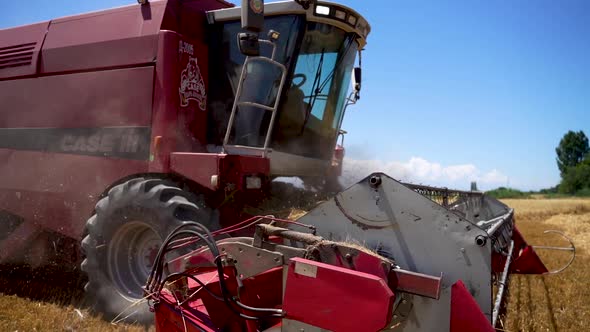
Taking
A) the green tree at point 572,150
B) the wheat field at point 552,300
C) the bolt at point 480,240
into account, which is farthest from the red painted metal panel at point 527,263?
the green tree at point 572,150

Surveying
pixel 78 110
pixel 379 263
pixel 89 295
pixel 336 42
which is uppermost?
pixel 336 42

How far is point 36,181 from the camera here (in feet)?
14.9

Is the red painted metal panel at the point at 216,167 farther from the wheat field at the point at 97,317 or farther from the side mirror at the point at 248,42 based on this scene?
the wheat field at the point at 97,317

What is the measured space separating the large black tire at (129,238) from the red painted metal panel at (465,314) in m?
1.85

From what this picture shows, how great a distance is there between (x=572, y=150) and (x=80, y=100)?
8245 centimetres

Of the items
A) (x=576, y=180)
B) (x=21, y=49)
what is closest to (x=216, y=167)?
(x=21, y=49)

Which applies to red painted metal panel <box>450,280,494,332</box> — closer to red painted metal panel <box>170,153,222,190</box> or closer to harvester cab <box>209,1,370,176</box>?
red painted metal panel <box>170,153,222,190</box>

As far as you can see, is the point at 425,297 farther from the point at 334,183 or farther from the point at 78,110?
the point at 78,110

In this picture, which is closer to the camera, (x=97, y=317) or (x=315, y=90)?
(x=97, y=317)

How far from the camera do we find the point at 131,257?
371 cm

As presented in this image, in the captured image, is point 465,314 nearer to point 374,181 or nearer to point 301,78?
point 374,181

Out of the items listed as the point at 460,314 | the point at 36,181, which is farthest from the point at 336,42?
the point at 36,181

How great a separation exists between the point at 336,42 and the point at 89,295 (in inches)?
120

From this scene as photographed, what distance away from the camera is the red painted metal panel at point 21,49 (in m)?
4.73
